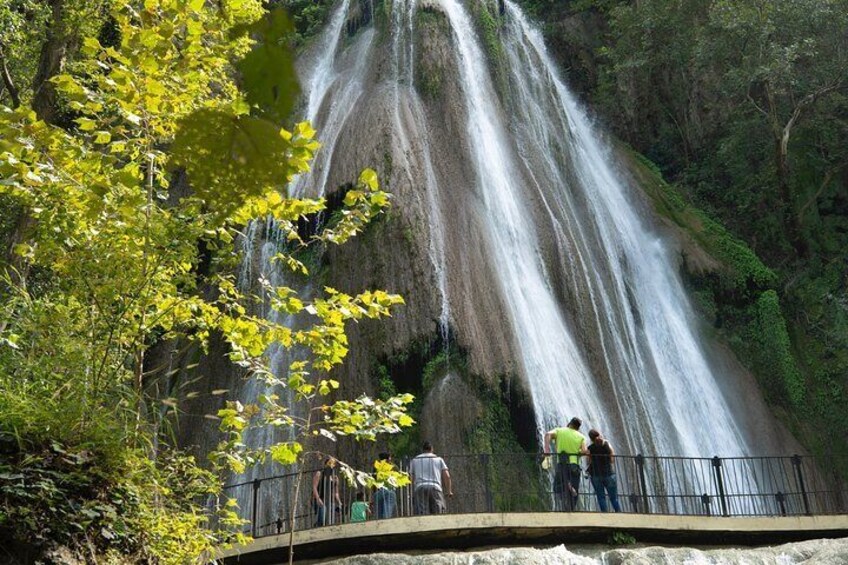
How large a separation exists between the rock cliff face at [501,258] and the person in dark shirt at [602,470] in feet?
8.88

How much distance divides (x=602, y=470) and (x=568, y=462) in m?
0.68

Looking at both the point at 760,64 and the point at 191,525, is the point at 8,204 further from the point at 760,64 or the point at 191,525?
the point at 760,64

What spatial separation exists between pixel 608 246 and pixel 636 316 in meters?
2.10

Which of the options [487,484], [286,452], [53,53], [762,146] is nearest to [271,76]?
[286,452]

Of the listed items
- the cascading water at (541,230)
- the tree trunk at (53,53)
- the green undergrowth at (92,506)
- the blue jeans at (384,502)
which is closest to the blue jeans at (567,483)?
the blue jeans at (384,502)

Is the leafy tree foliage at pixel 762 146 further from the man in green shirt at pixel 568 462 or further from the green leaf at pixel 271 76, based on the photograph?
the green leaf at pixel 271 76

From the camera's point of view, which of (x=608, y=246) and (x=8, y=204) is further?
(x=608, y=246)

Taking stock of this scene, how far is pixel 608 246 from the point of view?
20672mm

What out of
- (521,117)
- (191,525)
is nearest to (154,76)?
(191,525)

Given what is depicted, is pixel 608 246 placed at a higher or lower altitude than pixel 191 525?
higher

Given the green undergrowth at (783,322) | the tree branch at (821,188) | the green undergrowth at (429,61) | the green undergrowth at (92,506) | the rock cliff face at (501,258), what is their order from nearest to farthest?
the green undergrowth at (92,506) → the rock cliff face at (501,258) → the green undergrowth at (783,322) → the green undergrowth at (429,61) → the tree branch at (821,188)

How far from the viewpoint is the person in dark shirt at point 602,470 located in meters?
12.1

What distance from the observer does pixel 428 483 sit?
11.5 meters

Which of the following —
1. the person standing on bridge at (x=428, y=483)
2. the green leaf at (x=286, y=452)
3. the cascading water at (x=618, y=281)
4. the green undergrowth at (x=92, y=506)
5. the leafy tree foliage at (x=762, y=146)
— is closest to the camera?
the green undergrowth at (x=92, y=506)
